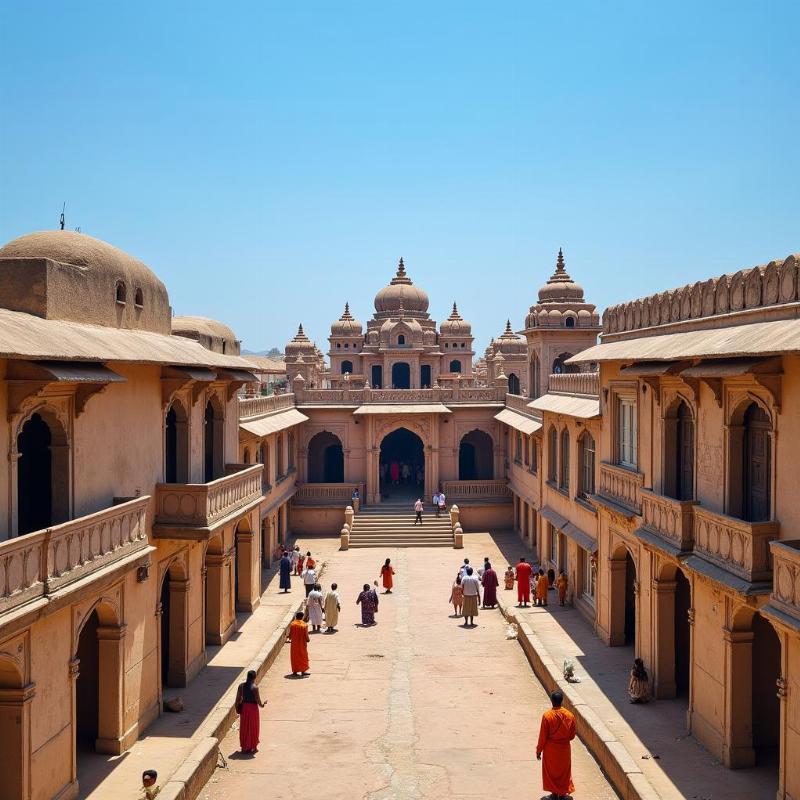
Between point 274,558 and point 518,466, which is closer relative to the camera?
point 274,558

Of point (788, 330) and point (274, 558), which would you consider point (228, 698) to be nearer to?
point (788, 330)

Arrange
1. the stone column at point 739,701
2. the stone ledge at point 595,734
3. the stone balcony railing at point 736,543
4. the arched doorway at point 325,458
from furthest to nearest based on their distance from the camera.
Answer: the arched doorway at point 325,458, the stone column at point 739,701, the stone ledge at point 595,734, the stone balcony railing at point 736,543

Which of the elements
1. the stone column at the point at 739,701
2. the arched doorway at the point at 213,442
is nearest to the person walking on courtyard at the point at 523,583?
the arched doorway at the point at 213,442

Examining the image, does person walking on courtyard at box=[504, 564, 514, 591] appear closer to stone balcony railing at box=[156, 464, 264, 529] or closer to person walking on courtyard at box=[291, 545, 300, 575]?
person walking on courtyard at box=[291, 545, 300, 575]

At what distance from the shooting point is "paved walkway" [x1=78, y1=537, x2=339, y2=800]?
1180 cm

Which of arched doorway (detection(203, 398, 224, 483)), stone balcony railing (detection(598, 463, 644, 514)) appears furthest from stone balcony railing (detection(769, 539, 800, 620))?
arched doorway (detection(203, 398, 224, 483))

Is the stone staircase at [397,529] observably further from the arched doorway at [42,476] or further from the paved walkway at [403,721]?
the arched doorway at [42,476]

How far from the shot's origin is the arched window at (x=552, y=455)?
26.0m

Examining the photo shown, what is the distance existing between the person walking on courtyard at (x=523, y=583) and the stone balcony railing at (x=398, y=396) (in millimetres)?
15386

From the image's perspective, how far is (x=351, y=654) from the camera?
19406 mm

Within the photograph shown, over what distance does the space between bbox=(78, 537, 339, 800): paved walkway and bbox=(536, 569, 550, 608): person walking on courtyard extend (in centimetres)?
668

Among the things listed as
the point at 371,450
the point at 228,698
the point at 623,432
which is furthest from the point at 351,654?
the point at 371,450

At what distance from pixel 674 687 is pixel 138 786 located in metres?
9.17

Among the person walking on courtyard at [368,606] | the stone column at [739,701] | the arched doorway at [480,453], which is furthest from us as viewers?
the arched doorway at [480,453]
